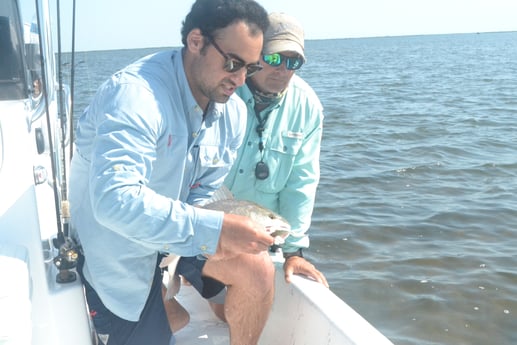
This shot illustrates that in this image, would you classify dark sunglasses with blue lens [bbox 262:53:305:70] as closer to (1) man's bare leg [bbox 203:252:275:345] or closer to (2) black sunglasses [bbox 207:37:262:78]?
(2) black sunglasses [bbox 207:37:262:78]

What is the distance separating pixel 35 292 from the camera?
2160mm

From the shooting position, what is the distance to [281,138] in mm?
3463

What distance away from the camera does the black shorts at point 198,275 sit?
2.89 metres

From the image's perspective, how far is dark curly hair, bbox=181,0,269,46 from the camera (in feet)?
7.41

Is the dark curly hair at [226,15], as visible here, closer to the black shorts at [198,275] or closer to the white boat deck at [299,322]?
the black shorts at [198,275]

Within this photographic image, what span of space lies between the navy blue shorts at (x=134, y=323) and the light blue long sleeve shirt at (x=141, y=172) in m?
0.08

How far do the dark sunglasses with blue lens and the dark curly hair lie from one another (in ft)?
3.28

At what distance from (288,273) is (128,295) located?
101 centimetres

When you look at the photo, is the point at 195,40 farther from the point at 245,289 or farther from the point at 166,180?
the point at 245,289

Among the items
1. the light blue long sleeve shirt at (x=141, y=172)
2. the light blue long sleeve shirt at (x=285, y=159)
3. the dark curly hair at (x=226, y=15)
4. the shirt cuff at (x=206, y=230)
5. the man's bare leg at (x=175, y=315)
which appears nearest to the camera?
the light blue long sleeve shirt at (x=141, y=172)

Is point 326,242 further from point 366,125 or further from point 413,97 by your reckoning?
point 413,97

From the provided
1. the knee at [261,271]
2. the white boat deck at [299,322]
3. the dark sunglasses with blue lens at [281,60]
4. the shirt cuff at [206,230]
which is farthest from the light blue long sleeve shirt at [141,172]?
the white boat deck at [299,322]

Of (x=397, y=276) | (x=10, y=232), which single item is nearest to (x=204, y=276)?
(x=10, y=232)

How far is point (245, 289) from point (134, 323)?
57cm
